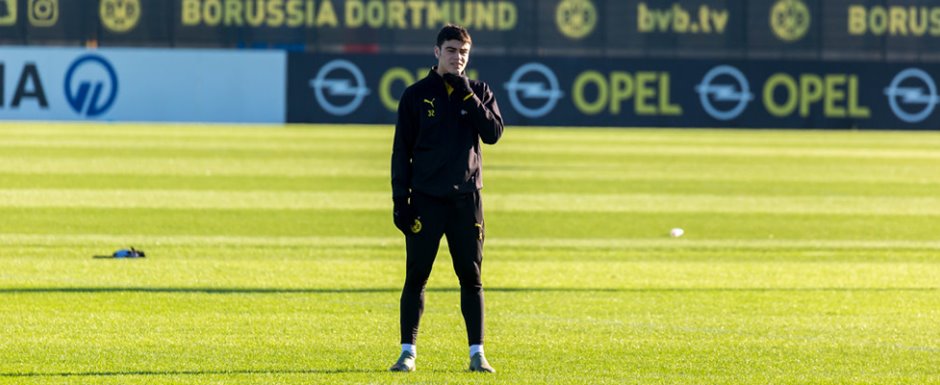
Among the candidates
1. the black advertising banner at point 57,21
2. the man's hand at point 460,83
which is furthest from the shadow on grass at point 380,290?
the black advertising banner at point 57,21

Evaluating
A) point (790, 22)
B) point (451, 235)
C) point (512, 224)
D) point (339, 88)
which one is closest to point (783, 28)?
point (790, 22)

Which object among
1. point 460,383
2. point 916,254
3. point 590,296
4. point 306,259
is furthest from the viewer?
point 916,254

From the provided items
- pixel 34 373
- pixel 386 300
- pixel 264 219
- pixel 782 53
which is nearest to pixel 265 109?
pixel 782 53

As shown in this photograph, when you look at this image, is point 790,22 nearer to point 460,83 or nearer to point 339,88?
point 339,88

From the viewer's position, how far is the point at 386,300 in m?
12.0

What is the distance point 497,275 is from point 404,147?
5556 mm

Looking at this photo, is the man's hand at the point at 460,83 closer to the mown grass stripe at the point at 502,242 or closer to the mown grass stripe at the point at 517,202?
the mown grass stripe at the point at 502,242

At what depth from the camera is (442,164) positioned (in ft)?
27.5

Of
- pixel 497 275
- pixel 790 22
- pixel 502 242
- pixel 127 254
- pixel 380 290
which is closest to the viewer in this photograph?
pixel 380 290

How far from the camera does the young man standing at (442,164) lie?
8352 millimetres

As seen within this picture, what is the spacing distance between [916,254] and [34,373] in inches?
387

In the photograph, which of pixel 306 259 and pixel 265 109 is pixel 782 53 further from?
pixel 306 259

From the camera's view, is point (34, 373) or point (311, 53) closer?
point (34, 373)

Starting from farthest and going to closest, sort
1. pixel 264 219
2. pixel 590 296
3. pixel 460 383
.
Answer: pixel 264 219 < pixel 590 296 < pixel 460 383
